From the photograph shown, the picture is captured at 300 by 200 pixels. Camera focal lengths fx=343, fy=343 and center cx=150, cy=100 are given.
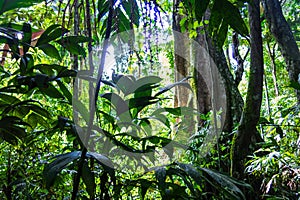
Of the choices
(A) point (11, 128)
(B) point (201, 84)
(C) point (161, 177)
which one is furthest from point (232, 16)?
(B) point (201, 84)

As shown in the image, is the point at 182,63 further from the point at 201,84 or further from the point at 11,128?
→ the point at 11,128

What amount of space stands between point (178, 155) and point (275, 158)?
864 millimetres

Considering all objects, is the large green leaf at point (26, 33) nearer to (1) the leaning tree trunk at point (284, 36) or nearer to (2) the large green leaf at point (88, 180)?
(2) the large green leaf at point (88, 180)

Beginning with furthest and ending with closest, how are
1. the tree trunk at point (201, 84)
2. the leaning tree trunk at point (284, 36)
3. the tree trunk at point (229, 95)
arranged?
the tree trunk at point (201, 84) → the tree trunk at point (229, 95) → the leaning tree trunk at point (284, 36)

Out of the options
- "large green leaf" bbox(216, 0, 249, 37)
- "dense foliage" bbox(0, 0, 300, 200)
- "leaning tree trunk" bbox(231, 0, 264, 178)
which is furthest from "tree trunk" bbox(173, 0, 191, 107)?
"large green leaf" bbox(216, 0, 249, 37)

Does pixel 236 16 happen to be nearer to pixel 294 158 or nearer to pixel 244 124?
pixel 294 158

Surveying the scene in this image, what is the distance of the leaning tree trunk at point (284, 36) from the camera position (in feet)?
5.51

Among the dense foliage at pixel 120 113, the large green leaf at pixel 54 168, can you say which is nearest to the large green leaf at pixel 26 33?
the dense foliage at pixel 120 113

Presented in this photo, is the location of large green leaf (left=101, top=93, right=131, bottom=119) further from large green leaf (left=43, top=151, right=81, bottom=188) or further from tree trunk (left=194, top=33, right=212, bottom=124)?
tree trunk (left=194, top=33, right=212, bottom=124)

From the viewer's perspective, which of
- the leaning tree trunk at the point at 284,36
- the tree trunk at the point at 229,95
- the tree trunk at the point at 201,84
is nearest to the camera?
the leaning tree trunk at the point at 284,36

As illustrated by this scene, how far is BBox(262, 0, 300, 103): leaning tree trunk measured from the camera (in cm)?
168

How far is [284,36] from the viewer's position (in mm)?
1748

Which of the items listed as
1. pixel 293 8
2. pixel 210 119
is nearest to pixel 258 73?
pixel 210 119

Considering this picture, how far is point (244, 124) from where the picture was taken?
141cm
